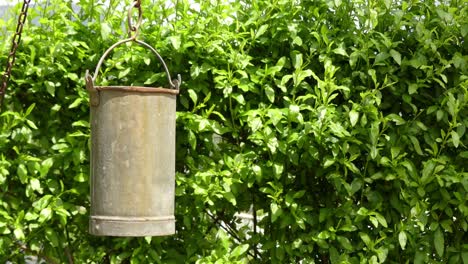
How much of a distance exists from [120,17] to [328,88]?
1007 mm

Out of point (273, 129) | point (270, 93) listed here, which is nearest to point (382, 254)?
point (273, 129)

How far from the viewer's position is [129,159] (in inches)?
111

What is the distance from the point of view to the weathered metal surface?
2.81m

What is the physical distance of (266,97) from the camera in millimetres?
3732

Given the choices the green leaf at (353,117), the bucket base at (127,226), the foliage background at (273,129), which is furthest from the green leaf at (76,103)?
the green leaf at (353,117)

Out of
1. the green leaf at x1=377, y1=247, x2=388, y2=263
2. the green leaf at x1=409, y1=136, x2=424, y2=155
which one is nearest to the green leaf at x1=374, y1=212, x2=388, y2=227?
the green leaf at x1=377, y1=247, x2=388, y2=263

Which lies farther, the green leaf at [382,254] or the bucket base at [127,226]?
the green leaf at [382,254]

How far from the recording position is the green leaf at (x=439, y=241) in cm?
363

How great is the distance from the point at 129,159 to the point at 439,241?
159cm

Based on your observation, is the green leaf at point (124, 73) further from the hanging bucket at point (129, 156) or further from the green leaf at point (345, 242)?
the green leaf at point (345, 242)

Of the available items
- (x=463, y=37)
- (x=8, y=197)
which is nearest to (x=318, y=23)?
(x=463, y=37)

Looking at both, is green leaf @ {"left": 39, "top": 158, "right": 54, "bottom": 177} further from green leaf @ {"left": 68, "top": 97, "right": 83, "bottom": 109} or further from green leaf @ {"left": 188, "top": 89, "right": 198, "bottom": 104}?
green leaf @ {"left": 188, "top": 89, "right": 198, "bottom": 104}

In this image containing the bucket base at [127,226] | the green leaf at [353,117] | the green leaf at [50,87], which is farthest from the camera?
the green leaf at [50,87]

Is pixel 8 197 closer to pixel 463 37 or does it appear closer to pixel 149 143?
pixel 149 143
